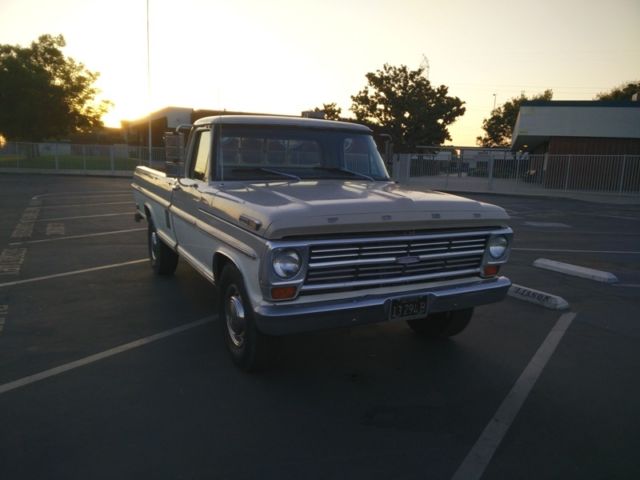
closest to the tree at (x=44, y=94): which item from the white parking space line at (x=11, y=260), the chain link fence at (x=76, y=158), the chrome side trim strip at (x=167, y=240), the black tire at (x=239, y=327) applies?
the chain link fence at (x=76, y=158)

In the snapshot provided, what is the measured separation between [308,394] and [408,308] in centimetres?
98

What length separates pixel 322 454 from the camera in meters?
3.04

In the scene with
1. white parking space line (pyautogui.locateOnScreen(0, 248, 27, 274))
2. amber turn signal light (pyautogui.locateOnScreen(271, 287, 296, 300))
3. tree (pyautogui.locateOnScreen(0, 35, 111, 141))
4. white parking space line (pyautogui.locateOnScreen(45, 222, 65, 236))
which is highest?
tree (pyautogui.locateOnScreen(0, 35, 111, 141))

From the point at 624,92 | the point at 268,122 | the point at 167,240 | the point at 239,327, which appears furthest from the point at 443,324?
the point at 624,92

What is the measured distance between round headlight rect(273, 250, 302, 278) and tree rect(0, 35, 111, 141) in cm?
4449

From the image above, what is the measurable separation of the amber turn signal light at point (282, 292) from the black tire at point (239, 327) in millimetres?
338

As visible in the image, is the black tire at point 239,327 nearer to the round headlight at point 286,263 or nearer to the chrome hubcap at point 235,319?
the chrome hubcap at point 235,319

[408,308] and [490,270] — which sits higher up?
[490,270]

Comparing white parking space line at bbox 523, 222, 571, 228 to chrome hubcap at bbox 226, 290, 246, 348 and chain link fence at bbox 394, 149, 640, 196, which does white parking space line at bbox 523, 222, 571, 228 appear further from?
chain link fence at bbox 394, 149, 640, 196

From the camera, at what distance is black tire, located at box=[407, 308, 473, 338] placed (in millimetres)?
4711

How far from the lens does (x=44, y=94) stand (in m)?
41.4

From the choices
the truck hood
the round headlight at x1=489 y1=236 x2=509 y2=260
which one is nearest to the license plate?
the truck hood

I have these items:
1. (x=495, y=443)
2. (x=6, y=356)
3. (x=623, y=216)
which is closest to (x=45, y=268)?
(x=6, y=356)

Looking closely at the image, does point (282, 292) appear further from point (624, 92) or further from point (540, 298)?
point (624, 92)
